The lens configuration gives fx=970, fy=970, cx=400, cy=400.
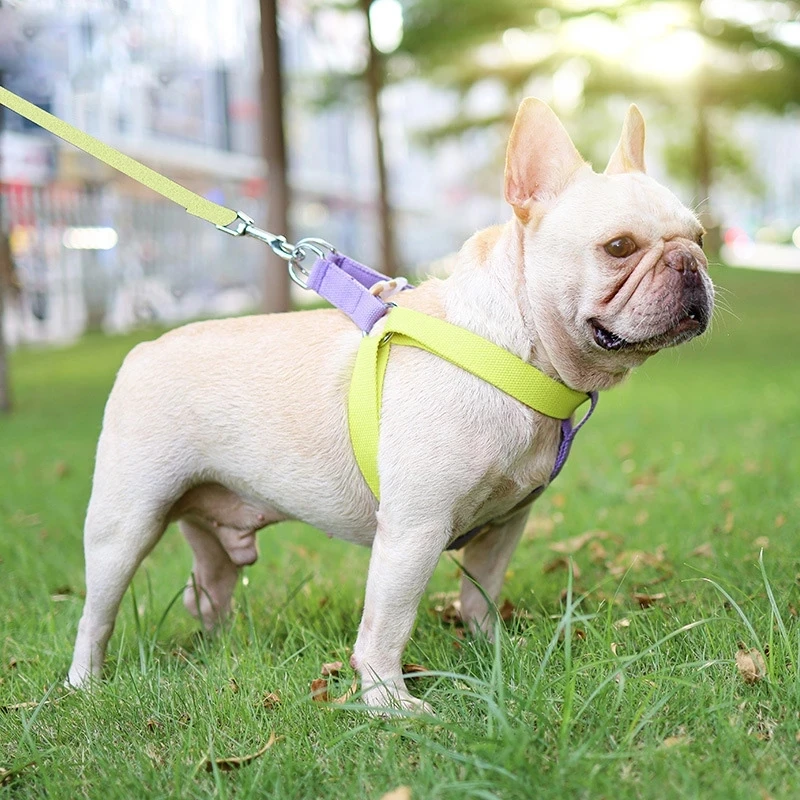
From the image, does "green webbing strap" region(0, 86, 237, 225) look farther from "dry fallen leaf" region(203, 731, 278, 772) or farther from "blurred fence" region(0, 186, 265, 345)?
"blurred fence" region(0, 186, 265, 345)

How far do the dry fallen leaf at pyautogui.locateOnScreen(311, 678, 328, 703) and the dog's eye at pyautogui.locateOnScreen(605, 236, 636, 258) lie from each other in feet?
4.39

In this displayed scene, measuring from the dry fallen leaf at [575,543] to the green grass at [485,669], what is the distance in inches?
1.1

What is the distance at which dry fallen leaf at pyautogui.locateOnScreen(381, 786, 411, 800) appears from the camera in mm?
1925

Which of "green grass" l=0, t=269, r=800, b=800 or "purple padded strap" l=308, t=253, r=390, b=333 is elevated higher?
"purple padded strap" l=308, t=253, r=390, b=333

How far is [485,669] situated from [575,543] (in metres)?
1.67

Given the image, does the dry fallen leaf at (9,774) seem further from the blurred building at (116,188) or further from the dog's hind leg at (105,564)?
the blurred building at (116,188)

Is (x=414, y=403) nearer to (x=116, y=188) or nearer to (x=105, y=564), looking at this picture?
(x=105, y=564)

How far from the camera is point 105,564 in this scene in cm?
296

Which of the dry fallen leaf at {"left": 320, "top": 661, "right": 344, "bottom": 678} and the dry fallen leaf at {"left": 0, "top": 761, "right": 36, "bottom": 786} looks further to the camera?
the dry fallen leaf at {"left": 320, "top": 661, "right": 344, "bottom": 678}

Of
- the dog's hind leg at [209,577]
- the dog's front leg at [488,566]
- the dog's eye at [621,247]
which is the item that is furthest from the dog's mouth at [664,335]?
the dog's hind leg at [209,577]

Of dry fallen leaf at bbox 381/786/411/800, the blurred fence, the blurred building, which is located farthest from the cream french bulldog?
the blurred fence

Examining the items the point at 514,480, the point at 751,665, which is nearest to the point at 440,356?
the point at 514,480

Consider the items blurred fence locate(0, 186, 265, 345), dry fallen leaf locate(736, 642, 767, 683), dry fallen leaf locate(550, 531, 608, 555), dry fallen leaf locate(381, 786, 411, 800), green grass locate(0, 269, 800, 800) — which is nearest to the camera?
dry fallen leaf locate(381, 786, 411, 800)

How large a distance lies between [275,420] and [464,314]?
0.63 meters
